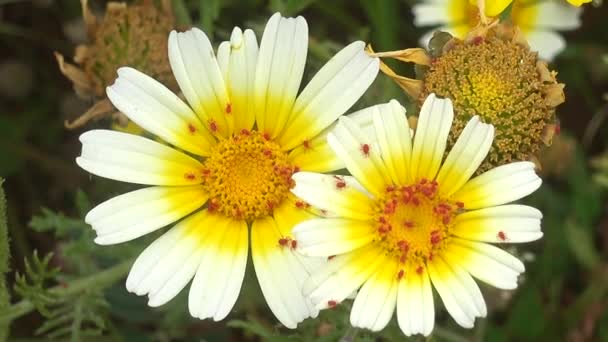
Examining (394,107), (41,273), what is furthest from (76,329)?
(394,107)

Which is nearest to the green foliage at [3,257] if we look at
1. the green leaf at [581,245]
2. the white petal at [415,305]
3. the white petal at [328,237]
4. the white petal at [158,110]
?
the white petal at [158,110]

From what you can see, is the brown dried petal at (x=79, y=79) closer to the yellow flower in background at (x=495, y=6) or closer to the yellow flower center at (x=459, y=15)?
the yellow flower in background at (x=495, y=6)

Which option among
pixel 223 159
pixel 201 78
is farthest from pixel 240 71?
pixel 223 159

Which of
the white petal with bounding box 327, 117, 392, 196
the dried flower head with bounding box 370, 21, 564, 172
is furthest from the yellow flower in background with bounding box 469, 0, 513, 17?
the white petal with bounding box 327, 117, 392, 196

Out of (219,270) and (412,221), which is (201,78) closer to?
(219,270)

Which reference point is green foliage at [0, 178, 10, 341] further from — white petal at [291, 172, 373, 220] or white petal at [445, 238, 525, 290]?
white petal at [445, 238, 525, 290]
